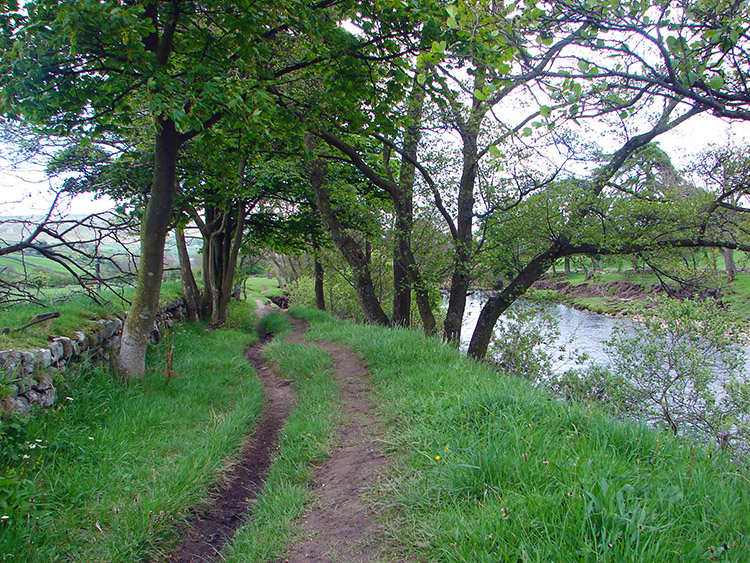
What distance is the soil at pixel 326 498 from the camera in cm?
275

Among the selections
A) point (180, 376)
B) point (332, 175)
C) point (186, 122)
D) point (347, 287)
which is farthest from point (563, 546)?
point (347, 287)

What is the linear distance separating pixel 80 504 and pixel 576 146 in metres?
10.1

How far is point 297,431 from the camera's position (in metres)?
4.57

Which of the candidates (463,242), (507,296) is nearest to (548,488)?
(463,242)

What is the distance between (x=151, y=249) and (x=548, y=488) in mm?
5188

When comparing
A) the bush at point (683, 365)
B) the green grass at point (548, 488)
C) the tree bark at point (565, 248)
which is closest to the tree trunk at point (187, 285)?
the tree bark at point (565, 248)

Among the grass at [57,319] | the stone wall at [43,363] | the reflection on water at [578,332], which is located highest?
the grass at [57,319]

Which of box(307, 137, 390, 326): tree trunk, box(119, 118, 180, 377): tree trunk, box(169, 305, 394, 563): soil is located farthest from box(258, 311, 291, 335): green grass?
box(169, 305, 394, 563): soil

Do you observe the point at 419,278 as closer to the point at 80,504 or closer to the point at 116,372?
the point at 116,372

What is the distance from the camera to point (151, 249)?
17.7 feet

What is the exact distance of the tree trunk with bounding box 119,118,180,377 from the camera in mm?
5316

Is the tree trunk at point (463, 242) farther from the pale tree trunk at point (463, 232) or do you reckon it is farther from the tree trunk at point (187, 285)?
the tree trunk at point (187, 285)

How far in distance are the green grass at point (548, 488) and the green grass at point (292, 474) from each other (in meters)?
0.75

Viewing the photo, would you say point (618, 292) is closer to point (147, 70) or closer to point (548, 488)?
point (548, 488)
